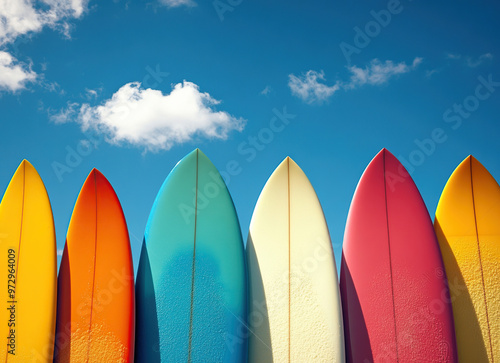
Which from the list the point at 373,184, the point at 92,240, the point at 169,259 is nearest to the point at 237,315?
the point at 169,259

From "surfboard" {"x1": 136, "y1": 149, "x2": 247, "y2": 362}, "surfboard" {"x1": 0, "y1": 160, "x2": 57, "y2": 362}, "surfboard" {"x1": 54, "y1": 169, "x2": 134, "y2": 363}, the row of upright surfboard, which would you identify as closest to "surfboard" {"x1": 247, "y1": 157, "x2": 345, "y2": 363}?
the row of upright surfboard

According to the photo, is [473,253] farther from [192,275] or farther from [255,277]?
[192,275]

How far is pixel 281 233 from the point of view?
4379 mm

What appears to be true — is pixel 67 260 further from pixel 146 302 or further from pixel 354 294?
pixel 354 294

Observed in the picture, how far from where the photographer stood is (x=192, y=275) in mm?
4113

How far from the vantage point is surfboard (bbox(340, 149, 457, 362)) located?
13.5 ft

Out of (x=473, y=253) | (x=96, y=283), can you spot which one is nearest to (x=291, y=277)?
(x=96, y=283)

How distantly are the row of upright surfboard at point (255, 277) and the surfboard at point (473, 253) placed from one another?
1 cm

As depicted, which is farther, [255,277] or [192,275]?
[255,277]

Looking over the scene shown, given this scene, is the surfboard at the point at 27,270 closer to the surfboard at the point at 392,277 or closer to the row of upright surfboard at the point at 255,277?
the row of upright surfboard at the point at 255,277

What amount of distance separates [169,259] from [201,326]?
658mm

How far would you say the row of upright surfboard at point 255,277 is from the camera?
12.7 feet

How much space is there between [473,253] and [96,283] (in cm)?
355

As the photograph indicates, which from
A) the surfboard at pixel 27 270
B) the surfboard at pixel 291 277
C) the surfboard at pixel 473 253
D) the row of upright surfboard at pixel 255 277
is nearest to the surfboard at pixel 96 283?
the row of upright surfboard at pixel 255 277
